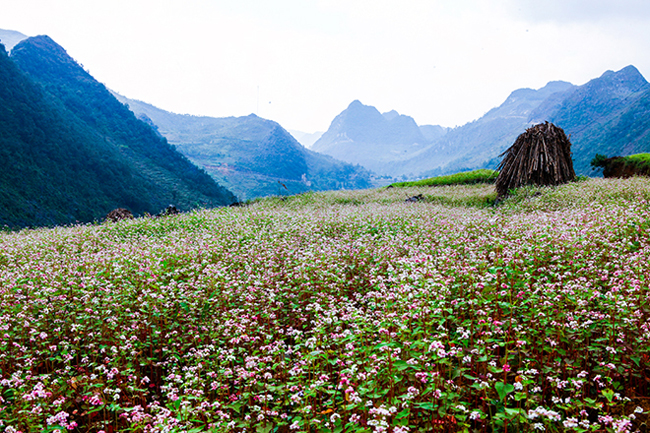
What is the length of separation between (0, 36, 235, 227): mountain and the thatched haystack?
53917 millimetres

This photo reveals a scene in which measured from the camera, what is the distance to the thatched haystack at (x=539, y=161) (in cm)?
1880

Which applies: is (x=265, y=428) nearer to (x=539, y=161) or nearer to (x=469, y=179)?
(x=539, y=161)

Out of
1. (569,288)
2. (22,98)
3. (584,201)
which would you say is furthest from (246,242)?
(22,98)

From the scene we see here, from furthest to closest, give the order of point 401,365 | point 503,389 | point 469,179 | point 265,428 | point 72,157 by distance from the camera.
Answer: point 72,157, point 469,179, point 401,365, point 265,428, point 503,389

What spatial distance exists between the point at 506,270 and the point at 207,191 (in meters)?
101

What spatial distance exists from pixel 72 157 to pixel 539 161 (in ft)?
267

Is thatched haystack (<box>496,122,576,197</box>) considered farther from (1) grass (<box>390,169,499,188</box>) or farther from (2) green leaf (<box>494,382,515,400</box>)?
(2) green leaf (<box>494,382,515,400</box>)

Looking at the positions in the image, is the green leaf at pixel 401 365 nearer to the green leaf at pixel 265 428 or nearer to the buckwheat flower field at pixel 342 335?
the buckwheat flower field at pixel 342 335

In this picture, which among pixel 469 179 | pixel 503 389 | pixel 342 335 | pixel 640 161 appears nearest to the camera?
pixel 503 389

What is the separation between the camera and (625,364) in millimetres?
3637

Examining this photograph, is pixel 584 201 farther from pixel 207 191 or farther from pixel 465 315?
pixel 207 191

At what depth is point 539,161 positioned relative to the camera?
1894 centimetres

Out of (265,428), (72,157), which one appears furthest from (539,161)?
(72,157)

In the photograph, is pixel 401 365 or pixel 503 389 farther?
pixel 401 365
